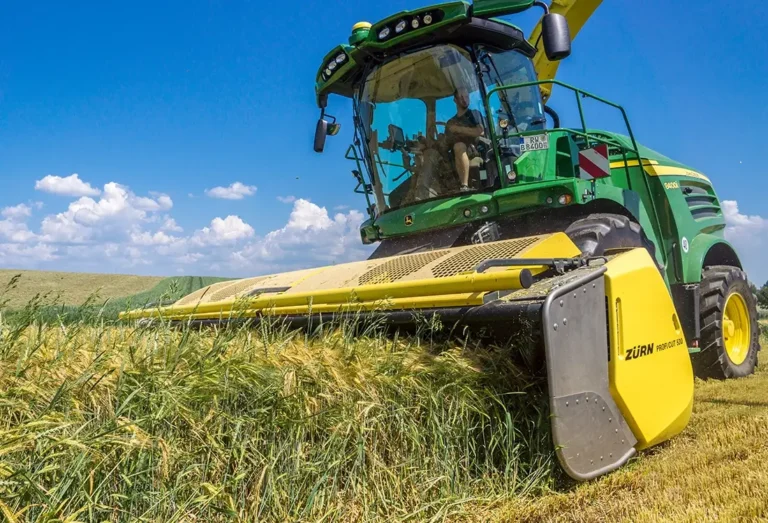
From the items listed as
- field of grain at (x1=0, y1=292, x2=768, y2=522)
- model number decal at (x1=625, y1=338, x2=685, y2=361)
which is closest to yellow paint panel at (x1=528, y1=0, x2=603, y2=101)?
model number decal at (x1=625, y1=338, x2=685, y2=361)

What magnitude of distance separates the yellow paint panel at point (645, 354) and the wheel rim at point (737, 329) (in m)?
2.40

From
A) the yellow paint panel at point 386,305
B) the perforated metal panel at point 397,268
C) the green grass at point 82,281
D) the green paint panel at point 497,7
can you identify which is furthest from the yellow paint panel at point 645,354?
the green grass at point 82,281

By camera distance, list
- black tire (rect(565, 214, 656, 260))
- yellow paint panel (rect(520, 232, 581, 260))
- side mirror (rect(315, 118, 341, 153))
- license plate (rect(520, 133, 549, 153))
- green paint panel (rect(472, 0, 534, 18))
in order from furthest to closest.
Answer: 1. side mirror (rect(315, 118, 341, 153))
2. license plate (rect(520, 133, 549, 153))
3. green paint panel (rect(472, 0, 534, 18))
4. black tire (rect(565, 214, 656, 260))
5. yellow paint panel (rect(520, 232, 581, 260))

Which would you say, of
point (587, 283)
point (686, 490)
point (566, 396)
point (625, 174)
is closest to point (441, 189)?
point (625, 174)

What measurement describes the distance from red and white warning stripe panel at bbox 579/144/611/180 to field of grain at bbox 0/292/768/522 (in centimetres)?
177

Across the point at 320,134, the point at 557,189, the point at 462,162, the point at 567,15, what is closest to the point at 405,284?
the point at 557,189

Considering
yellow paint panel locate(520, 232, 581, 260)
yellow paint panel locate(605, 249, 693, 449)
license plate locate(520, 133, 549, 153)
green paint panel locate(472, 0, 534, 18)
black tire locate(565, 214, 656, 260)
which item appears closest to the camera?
yellow paint panel locate(605, 249, 693, 449)

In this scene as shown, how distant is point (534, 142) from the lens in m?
4.01

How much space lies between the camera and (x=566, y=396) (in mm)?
2281

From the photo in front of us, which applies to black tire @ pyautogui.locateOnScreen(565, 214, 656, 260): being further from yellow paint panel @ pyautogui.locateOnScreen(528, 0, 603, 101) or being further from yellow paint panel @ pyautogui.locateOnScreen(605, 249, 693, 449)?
yellow paint panel @ pyautogui.locateOnScreen(528, 0, 603, 101)

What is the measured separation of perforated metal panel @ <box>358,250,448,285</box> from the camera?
305 centimetres

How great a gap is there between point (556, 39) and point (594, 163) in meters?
0.83

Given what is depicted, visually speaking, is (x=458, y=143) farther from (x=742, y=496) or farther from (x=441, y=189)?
(x=742, y=496)

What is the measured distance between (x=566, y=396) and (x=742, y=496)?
2.12ft
